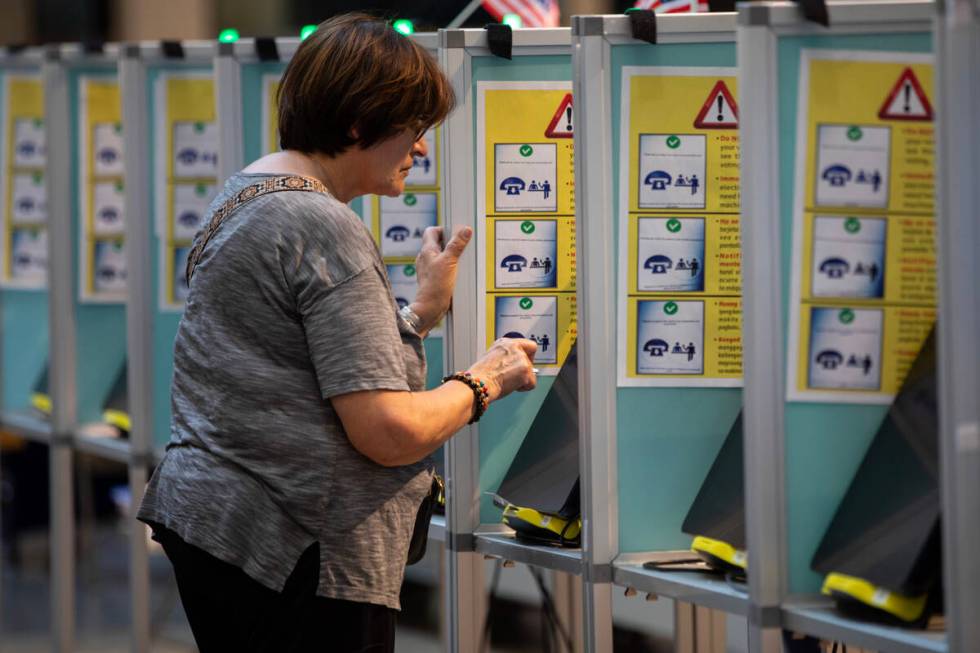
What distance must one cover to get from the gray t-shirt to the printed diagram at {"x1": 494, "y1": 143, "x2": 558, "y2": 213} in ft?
1.76

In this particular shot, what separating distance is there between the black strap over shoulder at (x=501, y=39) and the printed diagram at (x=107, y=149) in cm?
183

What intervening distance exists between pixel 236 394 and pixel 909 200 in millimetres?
916

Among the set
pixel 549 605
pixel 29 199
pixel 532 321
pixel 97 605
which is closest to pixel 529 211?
pixel 532 321

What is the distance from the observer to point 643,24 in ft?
6.86

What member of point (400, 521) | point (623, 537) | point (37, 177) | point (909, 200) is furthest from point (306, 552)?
point (37, 177)

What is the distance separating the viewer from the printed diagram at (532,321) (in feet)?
7.72

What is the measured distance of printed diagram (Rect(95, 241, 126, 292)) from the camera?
384 centimetres

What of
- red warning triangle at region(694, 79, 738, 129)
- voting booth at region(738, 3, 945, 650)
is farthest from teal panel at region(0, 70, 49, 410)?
voting booth at region(738, 3, 945, 650)

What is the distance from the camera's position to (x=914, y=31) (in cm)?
177

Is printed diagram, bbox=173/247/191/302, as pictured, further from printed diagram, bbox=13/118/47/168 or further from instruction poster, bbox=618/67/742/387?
instruction poster, bbox=618/67/742/387

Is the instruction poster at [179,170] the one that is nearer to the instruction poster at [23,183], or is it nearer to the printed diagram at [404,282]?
the instruction poster at [23,183]

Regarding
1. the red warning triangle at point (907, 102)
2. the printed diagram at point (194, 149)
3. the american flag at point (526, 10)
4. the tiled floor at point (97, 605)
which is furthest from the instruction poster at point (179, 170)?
the red warning triangle at point (907, 102)

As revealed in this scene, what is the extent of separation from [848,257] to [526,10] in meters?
1.81

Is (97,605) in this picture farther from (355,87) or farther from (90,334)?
(355,87)
